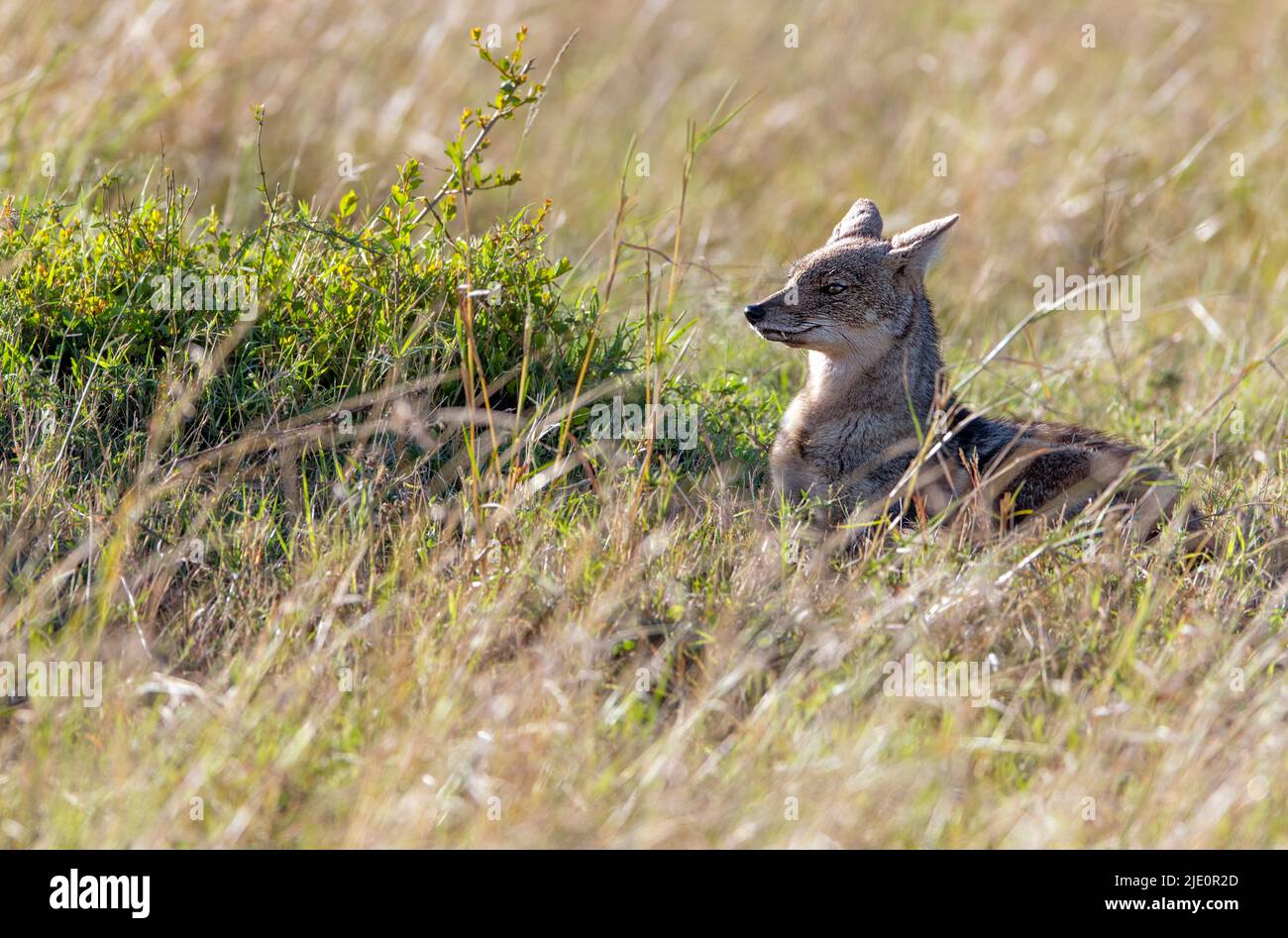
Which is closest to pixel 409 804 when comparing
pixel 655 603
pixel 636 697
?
pixel 636 697

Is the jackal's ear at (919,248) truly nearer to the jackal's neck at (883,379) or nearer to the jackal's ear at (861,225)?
the jackal's neck at (883,379)

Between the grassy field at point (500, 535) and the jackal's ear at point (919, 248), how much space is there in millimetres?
735

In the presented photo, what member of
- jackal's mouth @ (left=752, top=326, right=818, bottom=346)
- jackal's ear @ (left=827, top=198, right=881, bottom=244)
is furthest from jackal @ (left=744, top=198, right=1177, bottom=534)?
jackal's ear @ (left=827, top=198, right=881, bottom=244)

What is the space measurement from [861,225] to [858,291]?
55 cm

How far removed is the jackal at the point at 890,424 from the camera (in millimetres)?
5035

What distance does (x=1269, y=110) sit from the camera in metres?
9.11

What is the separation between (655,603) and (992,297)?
4.43 meters

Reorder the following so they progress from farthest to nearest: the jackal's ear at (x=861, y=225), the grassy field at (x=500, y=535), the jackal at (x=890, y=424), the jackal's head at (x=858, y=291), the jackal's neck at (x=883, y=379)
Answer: the jackal's ear at (x=861, y=225) < the jackal's neck at (x=883, y=379) < the jackal's head at (x=858, y=291) < the jackal at (x=890, y=424) < the grassy field at (x=500, y=535)

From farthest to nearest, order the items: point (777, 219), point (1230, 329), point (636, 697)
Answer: point (777, 219)
point (1230, 329)
point (636, 697)

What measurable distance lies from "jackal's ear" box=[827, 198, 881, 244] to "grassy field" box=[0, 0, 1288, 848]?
72cm

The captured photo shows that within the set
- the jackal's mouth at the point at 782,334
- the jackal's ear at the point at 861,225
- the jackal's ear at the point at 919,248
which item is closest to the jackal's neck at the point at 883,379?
the jackal's ear at the point at 919,248

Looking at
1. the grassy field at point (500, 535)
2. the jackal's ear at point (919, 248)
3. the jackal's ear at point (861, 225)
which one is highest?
the jackal's ear at point (861, 225)

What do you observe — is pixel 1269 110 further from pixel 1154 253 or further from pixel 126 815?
pixel 126 815
